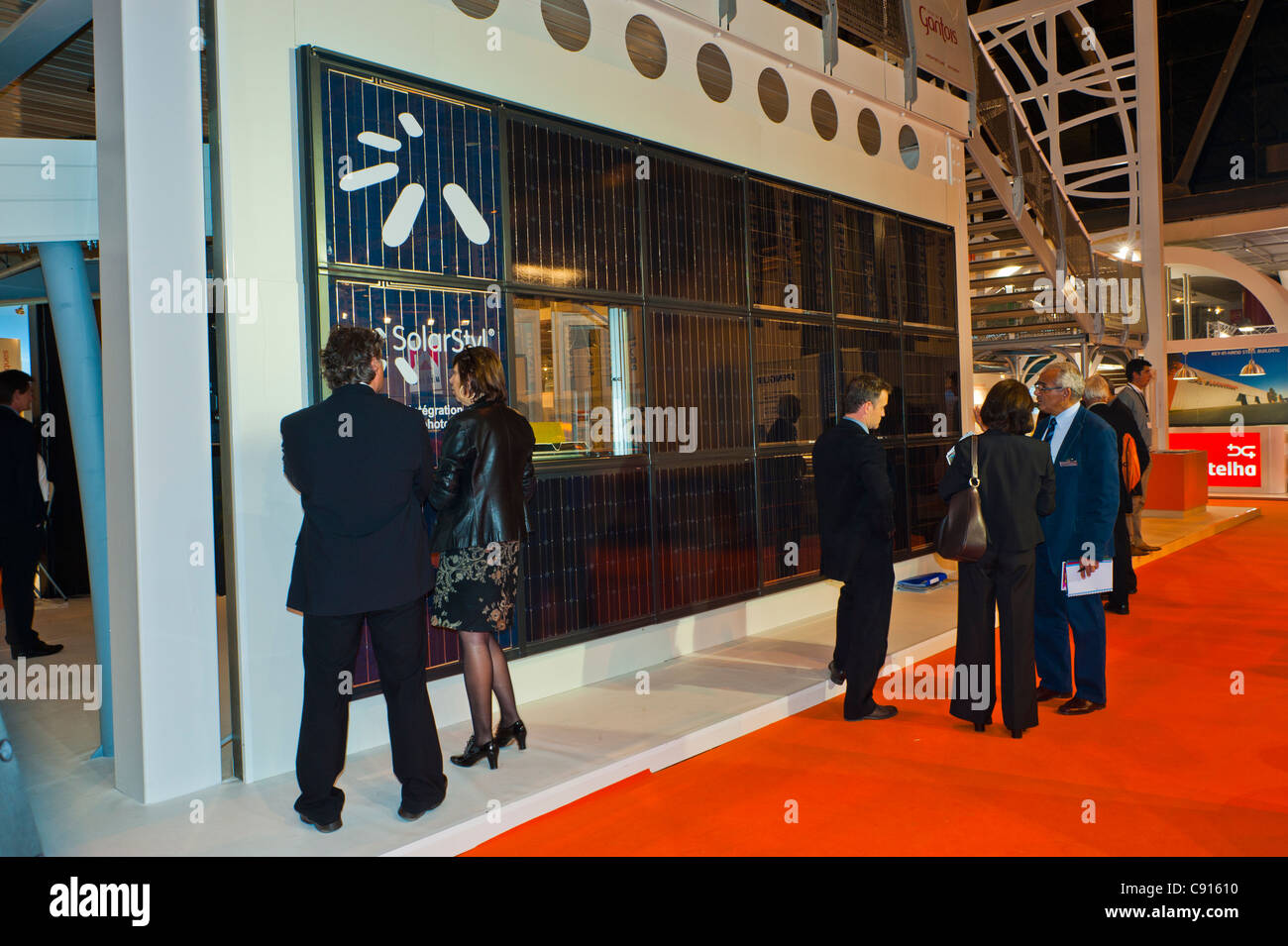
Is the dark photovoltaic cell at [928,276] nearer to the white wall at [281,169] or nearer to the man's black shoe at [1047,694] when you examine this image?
the white wall at [281,169]

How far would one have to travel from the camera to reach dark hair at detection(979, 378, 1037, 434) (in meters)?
4.21

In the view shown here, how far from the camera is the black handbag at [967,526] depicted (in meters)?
4.09

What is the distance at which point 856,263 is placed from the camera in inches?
279

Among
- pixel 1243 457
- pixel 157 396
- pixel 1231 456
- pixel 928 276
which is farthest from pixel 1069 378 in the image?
pixel 1231 456

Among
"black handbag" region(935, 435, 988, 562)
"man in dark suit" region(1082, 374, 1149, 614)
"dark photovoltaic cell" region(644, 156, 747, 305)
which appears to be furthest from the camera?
"man in dark suit" region(1082, 374, 1149, 614)

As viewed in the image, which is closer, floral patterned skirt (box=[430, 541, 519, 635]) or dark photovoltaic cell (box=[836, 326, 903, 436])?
floral patterned skirt (box=[430, 541, 519, 635])

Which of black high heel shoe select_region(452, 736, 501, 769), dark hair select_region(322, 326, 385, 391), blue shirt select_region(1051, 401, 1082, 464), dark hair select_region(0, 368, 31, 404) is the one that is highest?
dark hair select_region(0, 368, 31, 404)

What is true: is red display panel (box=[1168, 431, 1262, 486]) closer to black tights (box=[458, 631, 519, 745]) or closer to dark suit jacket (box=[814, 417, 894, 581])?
dark suit jacket (box=[814, 417, 894, 581])

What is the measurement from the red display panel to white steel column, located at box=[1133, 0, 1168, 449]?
375cm

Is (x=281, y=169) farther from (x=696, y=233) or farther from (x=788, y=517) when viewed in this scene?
(x=788, y=517)

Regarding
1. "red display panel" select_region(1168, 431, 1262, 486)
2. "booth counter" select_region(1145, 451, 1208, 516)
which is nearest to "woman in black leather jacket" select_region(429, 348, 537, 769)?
"booth counter" select_region(1145, 451, 1208, 516)

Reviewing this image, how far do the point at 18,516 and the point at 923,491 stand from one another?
679 cm
